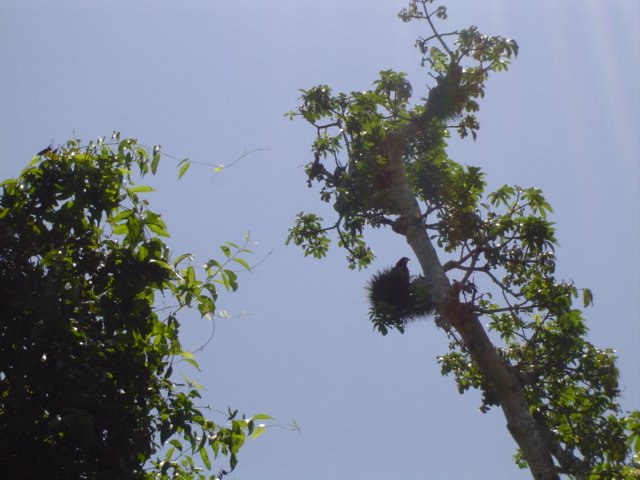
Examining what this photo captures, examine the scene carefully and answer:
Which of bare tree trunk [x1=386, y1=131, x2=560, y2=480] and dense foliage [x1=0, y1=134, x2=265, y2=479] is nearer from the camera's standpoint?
dense foliage [x1=0, y1=134, x2=265, y2=479]

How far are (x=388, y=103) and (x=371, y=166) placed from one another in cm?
109

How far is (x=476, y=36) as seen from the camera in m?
8.56

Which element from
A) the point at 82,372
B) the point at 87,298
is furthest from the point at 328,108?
the point at 82,372

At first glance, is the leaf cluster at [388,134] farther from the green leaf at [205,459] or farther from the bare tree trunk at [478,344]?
the green leaf at [205,459]

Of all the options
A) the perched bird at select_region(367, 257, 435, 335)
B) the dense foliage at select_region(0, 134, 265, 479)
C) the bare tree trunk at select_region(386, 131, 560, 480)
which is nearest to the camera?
the dense foliage at select_region(0, 134, 265, 479)

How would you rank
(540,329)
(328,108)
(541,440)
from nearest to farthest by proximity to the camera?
(541,440), (540,329), (328,108)

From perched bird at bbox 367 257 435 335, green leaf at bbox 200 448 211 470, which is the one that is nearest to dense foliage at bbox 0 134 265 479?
green leaf at bbox 200 448 211 470

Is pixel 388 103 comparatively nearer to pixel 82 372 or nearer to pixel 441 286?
pixel 441 286

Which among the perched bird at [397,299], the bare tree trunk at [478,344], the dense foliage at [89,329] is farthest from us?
the perched bird at [397,299]

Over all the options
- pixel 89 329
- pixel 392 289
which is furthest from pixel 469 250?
pixel 89 329

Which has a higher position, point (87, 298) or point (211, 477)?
point (87, 298)

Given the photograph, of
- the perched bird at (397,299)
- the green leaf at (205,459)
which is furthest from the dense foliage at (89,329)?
the perched bird at (397,299)

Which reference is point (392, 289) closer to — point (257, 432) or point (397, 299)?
point (397, 299)

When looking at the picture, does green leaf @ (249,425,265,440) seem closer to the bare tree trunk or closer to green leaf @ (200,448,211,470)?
green leaf @ (200,448,211,470)
